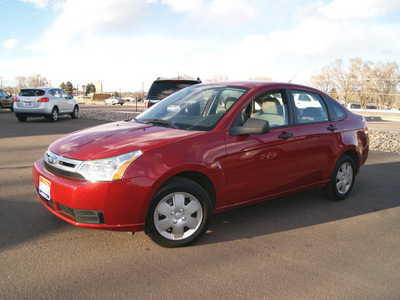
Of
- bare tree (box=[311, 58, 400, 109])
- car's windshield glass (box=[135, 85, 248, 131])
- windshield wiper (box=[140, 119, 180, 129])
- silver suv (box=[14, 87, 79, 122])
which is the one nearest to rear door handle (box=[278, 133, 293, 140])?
car's windshield glass (box=[135, 85, 248, 131])

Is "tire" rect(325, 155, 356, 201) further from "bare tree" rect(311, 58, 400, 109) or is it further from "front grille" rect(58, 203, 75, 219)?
"bare tree" rect(311, 58, 400, 109)

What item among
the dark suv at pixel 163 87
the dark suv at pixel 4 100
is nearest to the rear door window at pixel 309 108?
the dark suv at pixel 163 87

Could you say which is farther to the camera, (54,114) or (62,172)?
(54,114)

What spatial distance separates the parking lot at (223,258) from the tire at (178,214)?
13cm

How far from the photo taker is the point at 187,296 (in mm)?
2646

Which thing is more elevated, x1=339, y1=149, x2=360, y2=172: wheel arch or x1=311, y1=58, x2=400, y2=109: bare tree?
x1=311, y1=58, x2=400, y2=109: bare tree

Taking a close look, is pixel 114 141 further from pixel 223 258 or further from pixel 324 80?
pixel 324 80

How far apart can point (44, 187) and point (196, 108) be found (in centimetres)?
186

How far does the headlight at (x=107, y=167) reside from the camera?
304cm

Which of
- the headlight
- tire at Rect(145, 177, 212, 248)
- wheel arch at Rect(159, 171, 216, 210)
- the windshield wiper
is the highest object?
the windshield wiper

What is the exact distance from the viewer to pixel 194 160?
334 cm

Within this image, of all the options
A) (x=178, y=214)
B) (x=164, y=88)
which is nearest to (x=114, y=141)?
(x=178, y=214)

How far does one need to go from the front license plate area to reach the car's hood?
0.97ft

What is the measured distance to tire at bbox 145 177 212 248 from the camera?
10.7 feet
